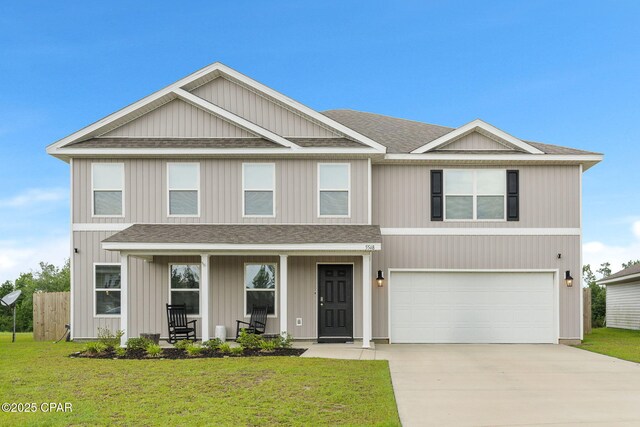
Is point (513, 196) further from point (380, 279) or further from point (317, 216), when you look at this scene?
point (317, 216)

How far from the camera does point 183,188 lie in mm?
16969

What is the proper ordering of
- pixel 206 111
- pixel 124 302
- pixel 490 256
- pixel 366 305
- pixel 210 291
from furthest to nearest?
pixel 490 256 → pixel 206 111 → pixel 210 291 → pixel 366 305 → pixel 124 302

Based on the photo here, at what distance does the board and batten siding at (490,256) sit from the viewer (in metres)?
17.4

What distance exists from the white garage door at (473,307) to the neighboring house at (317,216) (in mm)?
39

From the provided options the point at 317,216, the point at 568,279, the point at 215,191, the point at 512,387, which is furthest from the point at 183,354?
the point at 568,279

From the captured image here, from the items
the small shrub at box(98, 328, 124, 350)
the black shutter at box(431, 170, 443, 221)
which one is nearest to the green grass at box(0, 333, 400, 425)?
the small shrub at box(98, 328, 124, 350)

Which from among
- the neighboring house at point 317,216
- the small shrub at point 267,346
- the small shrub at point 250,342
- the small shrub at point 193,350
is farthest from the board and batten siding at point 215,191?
the small shrub at point 193,350

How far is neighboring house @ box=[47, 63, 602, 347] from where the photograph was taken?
55.0 ft

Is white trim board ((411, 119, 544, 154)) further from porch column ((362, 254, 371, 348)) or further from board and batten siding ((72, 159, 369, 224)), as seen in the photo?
porch column ((362, 254, 371, 348))

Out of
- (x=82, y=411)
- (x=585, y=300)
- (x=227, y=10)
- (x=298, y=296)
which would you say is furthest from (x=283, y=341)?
(x=585, y=300)

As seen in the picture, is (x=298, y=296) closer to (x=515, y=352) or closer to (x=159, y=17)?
(x=515, y=352)

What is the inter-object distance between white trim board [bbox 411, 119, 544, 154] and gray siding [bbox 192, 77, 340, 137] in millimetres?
2634

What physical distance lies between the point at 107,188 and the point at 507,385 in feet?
38.2

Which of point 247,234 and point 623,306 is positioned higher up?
point 247,234
